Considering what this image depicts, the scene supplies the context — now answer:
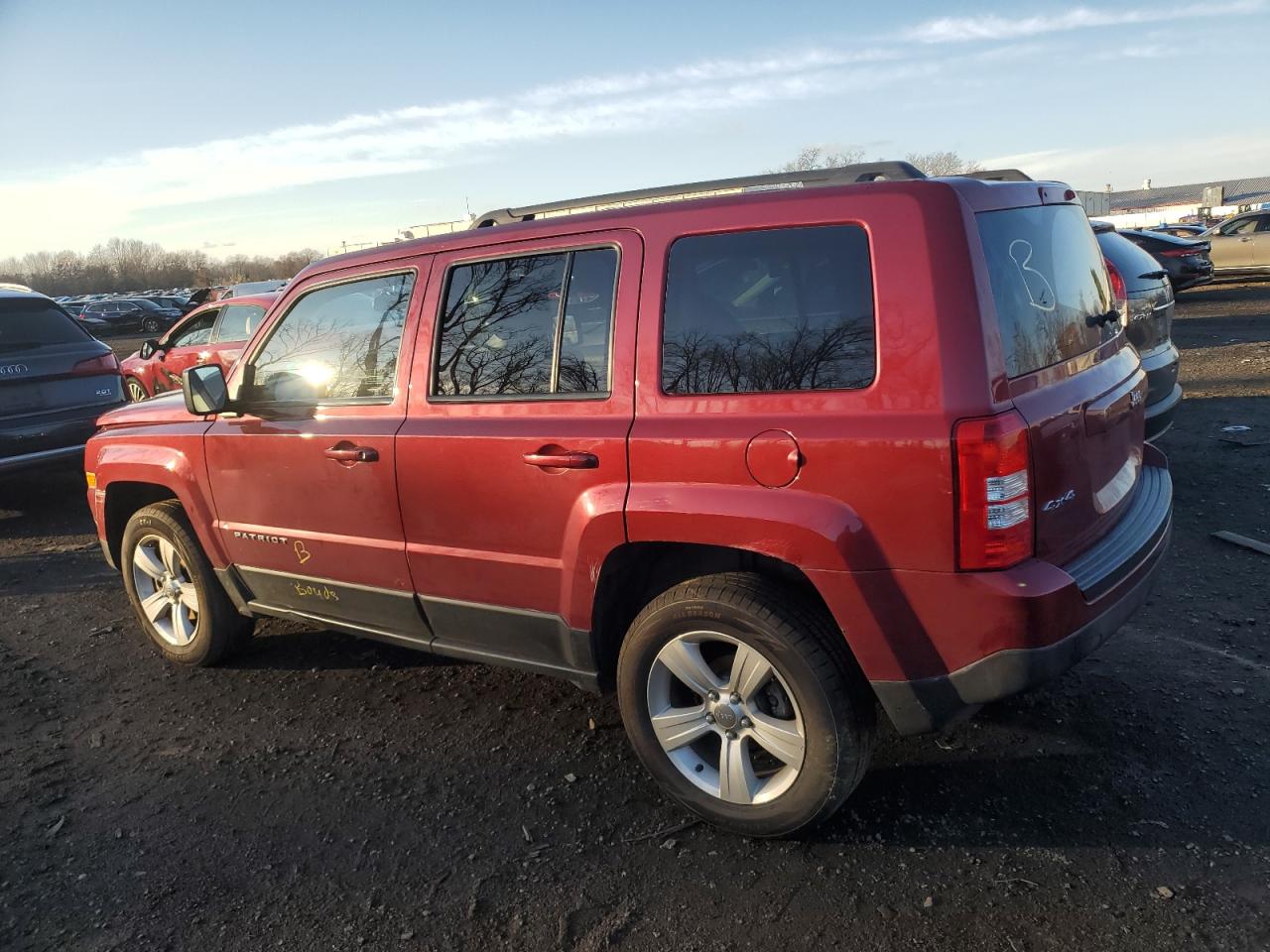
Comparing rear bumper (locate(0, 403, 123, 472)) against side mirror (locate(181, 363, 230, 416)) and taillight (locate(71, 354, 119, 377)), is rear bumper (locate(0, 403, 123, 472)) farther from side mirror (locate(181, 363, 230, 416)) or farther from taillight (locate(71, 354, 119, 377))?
side mirror (locate(181, 363, 230, 416))

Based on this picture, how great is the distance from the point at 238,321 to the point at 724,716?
1022 cm

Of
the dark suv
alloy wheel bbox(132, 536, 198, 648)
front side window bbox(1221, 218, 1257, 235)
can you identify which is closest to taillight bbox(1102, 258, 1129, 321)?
alloy wheel bbox(132, 536, 198, 648)

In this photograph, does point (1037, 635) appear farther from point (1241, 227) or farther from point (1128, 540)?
point (1241, 227)

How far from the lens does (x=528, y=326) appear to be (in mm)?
3273

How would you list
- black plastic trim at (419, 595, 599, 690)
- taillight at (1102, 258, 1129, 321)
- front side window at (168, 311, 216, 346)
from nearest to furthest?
black plastic trim at (419, 595, 599, 690), taillight at (1102, 258, 1129, 321), front side window at (168, 311, 216, 346)

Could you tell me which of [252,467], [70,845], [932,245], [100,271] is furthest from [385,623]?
[100,271]

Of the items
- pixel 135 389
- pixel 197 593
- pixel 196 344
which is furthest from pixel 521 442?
pixel 135 389

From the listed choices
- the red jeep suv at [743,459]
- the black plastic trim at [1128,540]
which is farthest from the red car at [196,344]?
the black plastic trim at [1128,540]

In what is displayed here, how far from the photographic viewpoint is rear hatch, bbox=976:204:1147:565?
101 inches

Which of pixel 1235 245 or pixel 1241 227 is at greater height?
pixel 1241 227

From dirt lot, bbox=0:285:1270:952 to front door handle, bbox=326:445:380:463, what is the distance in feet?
3.74

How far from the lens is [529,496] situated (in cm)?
313

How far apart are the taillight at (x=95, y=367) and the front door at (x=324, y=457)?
4.73m

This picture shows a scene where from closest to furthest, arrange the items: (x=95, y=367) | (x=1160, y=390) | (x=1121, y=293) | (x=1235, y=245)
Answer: (x=1160, y=390) < (x=1121, y=293) < (x=95, y=367) < (x=1235, y=245)
